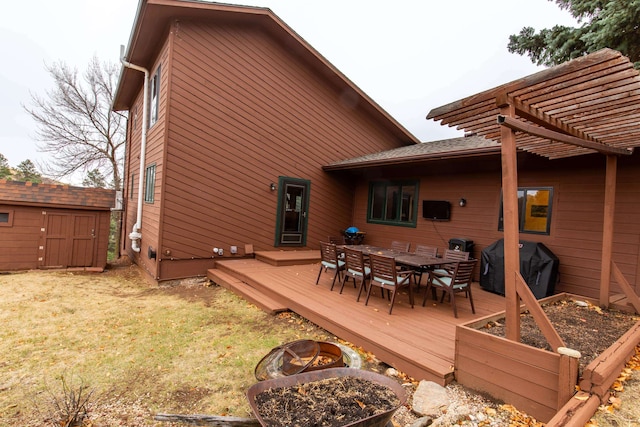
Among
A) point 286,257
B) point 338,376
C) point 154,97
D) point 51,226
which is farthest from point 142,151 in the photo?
point 338,376

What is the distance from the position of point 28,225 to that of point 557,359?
9937mm

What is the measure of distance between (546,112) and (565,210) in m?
3.09

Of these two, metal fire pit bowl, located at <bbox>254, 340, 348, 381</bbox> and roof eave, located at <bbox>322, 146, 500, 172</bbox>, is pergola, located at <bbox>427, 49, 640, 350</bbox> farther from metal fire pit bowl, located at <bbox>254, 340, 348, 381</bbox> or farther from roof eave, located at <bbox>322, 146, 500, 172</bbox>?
roof eave, located at <bbox>322, 146, 500, 172</bbox>

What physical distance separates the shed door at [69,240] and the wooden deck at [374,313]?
3.86 meters

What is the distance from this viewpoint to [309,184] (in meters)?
8.43

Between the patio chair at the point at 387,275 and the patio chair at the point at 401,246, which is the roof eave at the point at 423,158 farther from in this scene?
the patio chair at the point at 387,275

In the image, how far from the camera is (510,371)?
238 centimetres

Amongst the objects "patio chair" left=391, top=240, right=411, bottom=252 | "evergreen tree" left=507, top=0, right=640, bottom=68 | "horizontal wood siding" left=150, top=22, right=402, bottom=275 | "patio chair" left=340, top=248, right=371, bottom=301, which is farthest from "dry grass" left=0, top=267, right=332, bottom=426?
"evergreen tree" left=507, top=0, right=640, bottom=68

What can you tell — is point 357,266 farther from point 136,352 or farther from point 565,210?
point 565,210

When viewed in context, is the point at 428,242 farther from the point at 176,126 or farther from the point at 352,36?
the point at 352,36

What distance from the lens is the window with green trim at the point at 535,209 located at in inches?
214

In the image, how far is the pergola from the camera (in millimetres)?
2326

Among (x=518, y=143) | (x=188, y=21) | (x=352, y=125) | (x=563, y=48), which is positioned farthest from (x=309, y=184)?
(x=563, y=48)

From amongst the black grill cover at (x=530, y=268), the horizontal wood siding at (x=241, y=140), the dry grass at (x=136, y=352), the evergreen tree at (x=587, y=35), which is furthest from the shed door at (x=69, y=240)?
the evergreen tree at (x=587, y=35)
